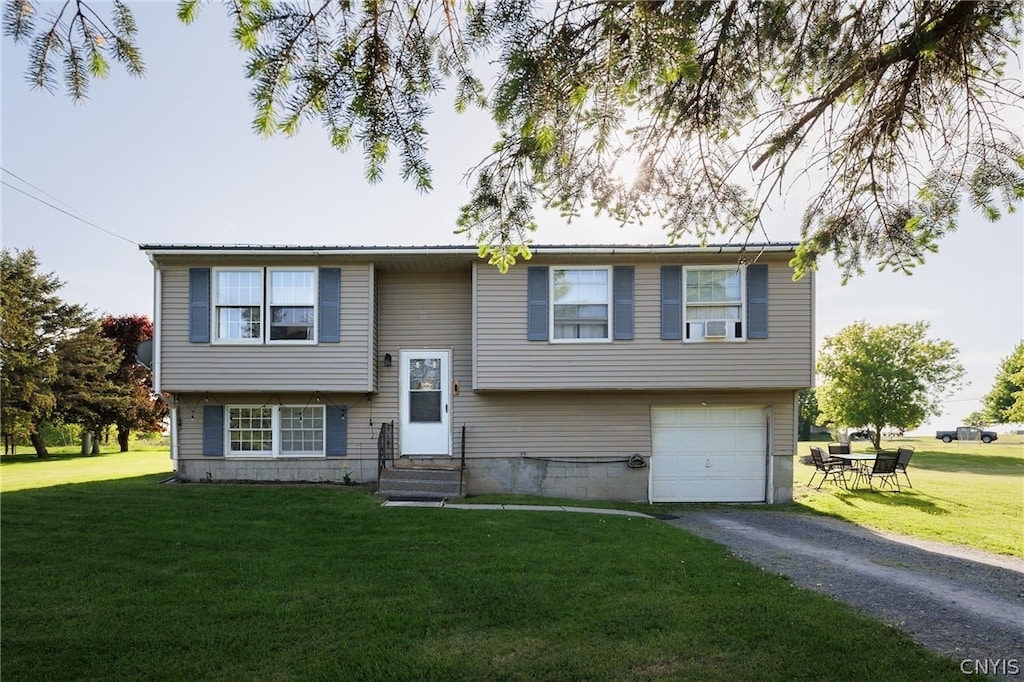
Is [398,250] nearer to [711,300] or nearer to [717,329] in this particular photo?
[711,300]

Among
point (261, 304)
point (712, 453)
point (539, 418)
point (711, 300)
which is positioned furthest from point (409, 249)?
point (712, 453)

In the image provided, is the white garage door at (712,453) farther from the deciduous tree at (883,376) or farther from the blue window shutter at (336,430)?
the deciduous tree at (883,376)

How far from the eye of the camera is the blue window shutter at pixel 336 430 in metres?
12.7

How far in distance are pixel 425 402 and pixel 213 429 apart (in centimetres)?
445

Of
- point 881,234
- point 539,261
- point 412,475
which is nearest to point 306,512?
point 412,475

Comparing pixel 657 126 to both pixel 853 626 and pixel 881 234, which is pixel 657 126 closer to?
pixel 881 234

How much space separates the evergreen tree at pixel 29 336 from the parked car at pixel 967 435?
6544 cm

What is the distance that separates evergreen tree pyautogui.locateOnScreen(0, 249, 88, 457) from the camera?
24219 millimetres

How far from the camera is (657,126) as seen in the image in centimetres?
535

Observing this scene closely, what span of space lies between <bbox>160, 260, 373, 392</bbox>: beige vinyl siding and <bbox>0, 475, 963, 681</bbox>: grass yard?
160 inches

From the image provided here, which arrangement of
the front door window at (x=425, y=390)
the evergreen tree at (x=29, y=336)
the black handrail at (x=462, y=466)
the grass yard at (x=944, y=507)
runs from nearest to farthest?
1. the grass yard at (x=944, y=507)
2. the black handrail at (x=462, y=466)
3. the front door window at (x=425, y=390)
4. the evergreen tree at (x=29, y=336)

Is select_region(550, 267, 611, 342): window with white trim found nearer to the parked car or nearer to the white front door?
the white front door

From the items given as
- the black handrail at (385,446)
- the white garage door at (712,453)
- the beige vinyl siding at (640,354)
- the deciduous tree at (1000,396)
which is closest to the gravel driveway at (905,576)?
the white garage door at (712,453)

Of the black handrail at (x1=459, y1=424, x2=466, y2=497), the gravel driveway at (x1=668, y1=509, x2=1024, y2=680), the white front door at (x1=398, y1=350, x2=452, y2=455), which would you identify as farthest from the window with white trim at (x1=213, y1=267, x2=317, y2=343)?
the gravel driveway at (x1=668, y1=509, x2=1024, y2=680)
